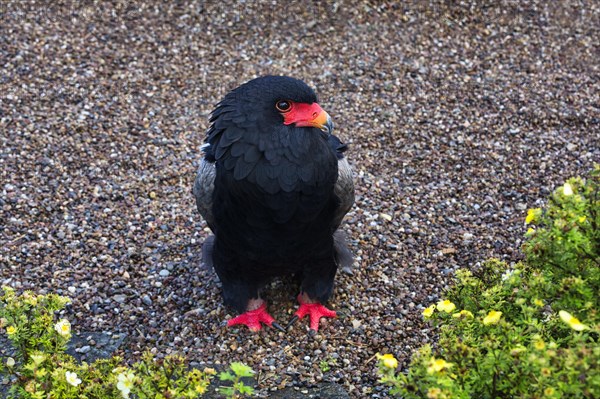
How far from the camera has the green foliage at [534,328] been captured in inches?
96.0

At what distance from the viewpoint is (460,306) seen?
127 inches

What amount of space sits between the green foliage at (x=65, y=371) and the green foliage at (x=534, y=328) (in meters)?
0.75

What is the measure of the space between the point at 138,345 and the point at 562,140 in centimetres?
372

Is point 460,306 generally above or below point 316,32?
above

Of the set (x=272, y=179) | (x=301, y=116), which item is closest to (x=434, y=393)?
(x=272, y=179)

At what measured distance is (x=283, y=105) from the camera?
3.80m

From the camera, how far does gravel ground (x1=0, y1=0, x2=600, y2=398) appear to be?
457cm

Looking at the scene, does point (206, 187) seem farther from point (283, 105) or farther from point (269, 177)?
point (283, 105)

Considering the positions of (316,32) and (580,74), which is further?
(316,32)

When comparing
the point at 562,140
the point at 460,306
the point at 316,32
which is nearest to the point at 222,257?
the point at 460,306

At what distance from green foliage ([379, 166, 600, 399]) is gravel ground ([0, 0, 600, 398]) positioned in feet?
4.09

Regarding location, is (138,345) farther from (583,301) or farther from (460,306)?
(583,301)

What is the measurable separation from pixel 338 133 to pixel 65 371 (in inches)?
144

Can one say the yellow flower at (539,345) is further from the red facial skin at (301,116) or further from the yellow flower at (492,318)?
the red facial skin at (301,116)
